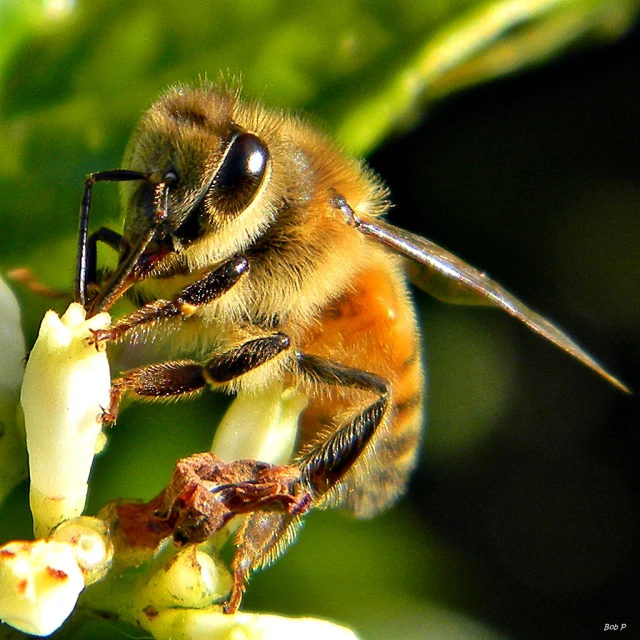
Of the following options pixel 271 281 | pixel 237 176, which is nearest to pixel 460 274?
pixel 271 281

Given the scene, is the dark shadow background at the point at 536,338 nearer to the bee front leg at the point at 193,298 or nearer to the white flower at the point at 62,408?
the bee front leg at the point at 193,298

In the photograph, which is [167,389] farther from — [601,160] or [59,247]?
[601,160]

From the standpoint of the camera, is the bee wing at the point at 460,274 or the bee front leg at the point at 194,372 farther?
the bee wing at the point at 460,274

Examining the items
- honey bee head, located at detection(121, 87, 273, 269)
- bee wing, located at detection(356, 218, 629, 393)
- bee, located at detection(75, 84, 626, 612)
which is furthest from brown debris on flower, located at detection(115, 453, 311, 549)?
bee wing, located at detection(356, 218, 629, 393)

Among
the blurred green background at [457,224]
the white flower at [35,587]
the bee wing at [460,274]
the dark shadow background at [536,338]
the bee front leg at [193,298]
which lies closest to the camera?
the white flower at [35,587]

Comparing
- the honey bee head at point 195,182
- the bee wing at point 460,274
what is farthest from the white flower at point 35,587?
the bee wing at point 460,274

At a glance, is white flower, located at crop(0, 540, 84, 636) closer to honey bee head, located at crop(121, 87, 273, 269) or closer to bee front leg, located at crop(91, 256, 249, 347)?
bee front leg, located at crop(91, 256, 249, 347)

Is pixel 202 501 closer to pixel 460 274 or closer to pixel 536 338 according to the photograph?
pixel 460 274
